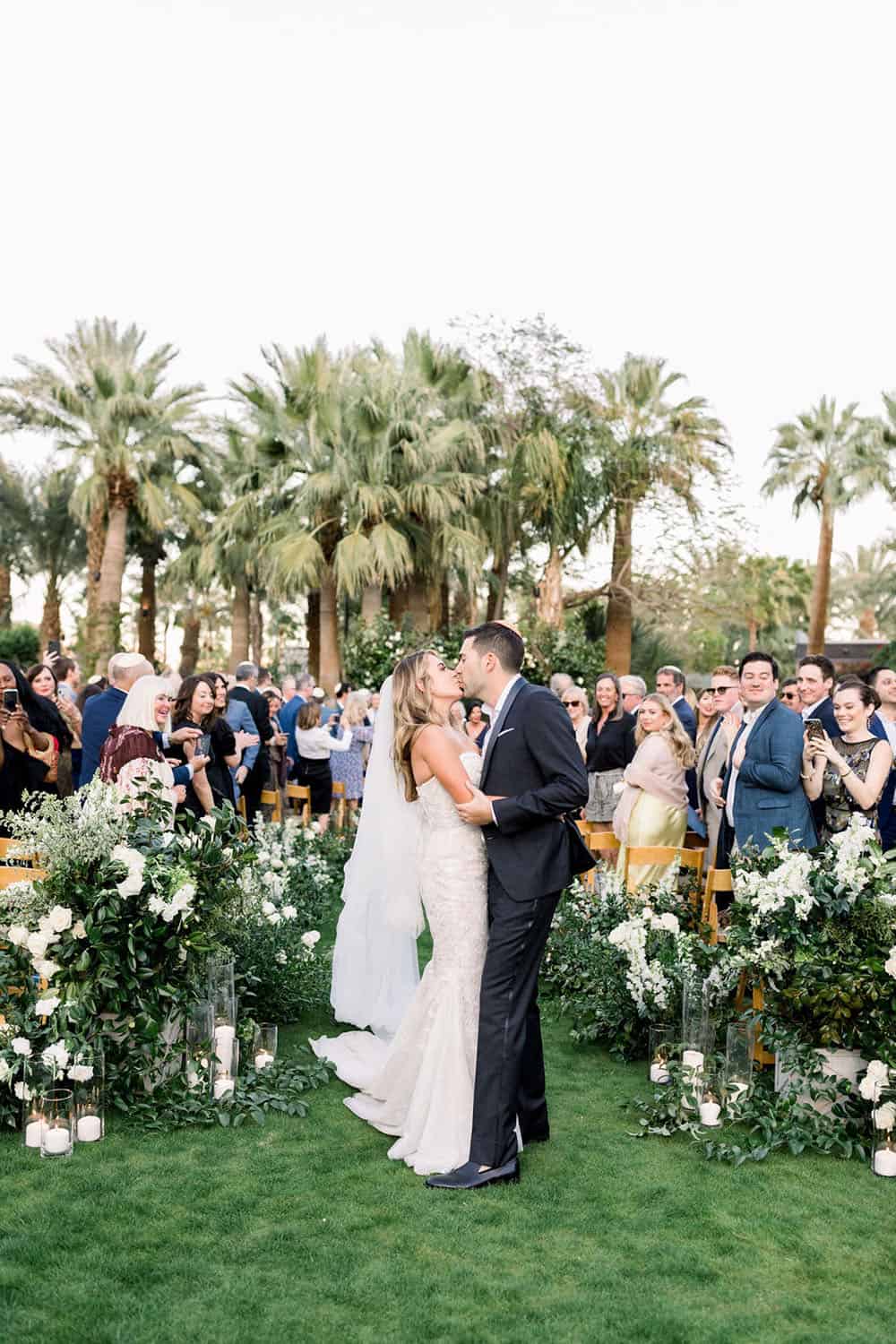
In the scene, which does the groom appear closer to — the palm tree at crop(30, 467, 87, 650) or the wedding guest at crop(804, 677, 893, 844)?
the wedding guest at crop(804, 677, 893, 844)

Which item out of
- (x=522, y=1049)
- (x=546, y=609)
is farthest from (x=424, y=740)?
(x=546, y=609)

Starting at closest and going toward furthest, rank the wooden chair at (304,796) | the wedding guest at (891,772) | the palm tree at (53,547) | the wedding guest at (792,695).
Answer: the wedding guest at (891,772), the wedding guest at (792,695), the wooden chair at (304,796), the palm tree at (53,547)

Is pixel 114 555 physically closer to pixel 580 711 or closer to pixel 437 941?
pixel 580 711

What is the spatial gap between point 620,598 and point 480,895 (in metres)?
25.0

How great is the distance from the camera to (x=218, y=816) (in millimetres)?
5430

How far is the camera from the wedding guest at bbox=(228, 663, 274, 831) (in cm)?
962

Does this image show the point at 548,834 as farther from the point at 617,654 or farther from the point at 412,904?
the point at 617,654

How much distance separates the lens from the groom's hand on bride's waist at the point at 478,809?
4.31 metres

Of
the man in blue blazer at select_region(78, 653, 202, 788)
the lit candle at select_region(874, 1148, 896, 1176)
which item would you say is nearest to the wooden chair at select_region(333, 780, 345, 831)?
the man in blue blazer at select_region(78, 653, 202, 788)

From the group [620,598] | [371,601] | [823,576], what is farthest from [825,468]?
[371,601]

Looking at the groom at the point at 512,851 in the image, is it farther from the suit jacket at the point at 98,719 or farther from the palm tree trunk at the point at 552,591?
the palm tree trunk at the point at 552,591

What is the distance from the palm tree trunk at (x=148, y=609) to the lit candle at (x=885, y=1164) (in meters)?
30.9

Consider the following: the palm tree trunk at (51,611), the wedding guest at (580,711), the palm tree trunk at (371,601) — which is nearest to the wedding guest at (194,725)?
the wedding guest at (580,711)

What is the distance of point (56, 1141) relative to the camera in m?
4.46
